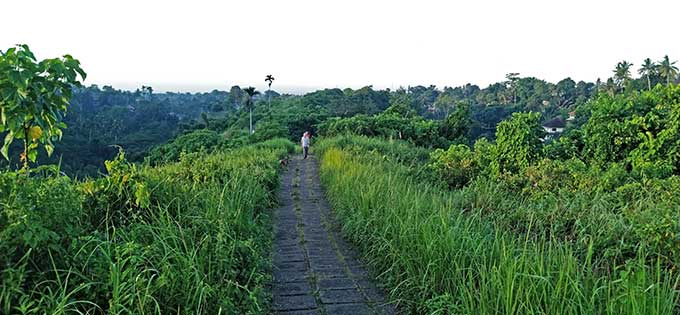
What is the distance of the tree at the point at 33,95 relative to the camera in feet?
8.78

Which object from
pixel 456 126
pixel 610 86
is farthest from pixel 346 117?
pixel 610 86

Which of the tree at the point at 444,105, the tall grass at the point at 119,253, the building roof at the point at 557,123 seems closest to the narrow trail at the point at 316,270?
the tall grass at the point at 119,253

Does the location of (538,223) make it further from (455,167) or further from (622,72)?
(622,72)

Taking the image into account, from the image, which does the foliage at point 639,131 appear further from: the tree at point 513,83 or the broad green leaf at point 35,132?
the tree at point 513,83

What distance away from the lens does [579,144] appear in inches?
430

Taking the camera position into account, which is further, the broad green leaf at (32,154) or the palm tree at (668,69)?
the palm tree at (668,69)

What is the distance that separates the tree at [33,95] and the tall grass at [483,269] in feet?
8.59

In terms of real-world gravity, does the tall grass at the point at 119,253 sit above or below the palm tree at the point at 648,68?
below

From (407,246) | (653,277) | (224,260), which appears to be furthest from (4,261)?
(653,277)

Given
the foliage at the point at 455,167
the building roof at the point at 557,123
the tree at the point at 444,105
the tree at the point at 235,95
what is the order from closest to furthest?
the foliage at the point at 455,167 < the building roof at the point at 557,123 < the tree at the point at 444,105 < the tree at the point at 235,95

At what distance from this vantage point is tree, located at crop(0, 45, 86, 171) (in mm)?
2676

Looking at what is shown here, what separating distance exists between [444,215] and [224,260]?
6.35 ft

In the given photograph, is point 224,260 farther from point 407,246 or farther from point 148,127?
point 148,127

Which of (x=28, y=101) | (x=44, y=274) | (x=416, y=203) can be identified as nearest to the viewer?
(x=44, y=274)
